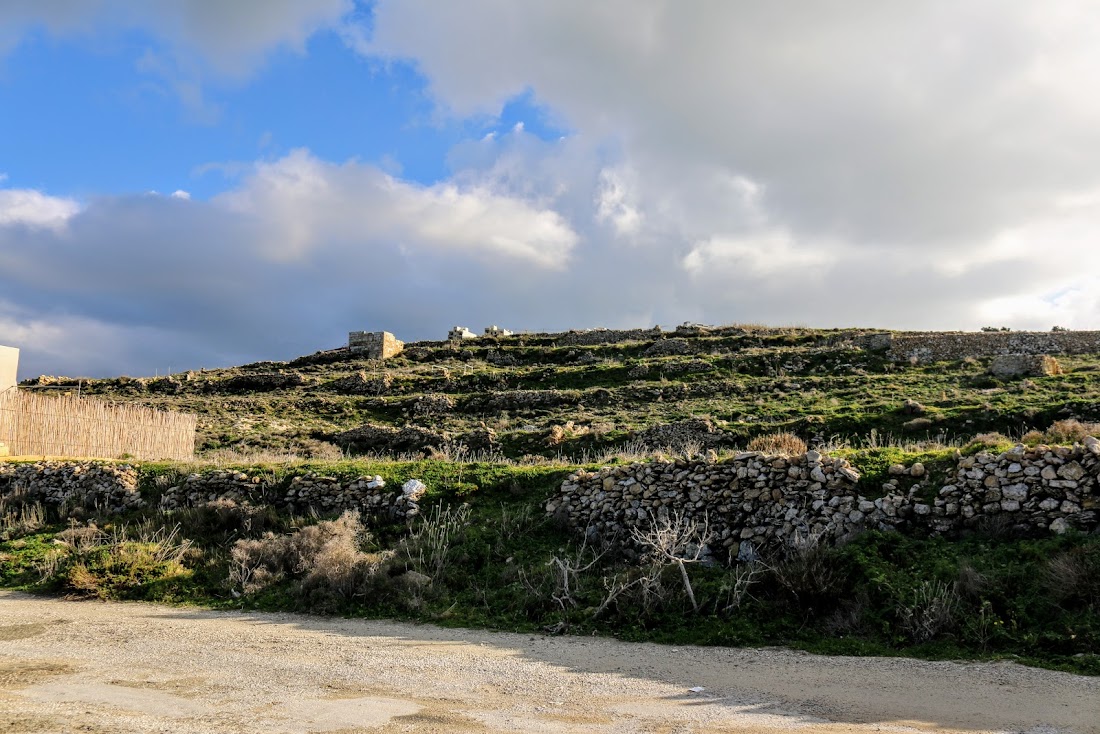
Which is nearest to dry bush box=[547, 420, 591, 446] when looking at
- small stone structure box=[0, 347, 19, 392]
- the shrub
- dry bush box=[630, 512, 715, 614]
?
dry bush box=[630, 512, 715, 614]

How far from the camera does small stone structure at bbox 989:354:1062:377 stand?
26125 millimetres

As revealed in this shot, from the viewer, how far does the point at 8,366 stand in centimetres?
2053

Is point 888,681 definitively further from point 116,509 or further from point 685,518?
point 116,509

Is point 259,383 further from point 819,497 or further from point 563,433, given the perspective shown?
point 819,497

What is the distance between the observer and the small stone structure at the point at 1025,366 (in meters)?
26.1

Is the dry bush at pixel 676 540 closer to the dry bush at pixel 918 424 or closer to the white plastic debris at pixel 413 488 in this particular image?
the white plastic debris at pixel 413 488

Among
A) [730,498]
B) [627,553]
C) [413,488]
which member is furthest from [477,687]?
[413,488]

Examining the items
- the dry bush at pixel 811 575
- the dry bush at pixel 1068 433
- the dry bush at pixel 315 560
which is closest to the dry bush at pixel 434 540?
the dry bush at pixel 315 560

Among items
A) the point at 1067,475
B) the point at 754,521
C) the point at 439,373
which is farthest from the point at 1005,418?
the point at 439,373

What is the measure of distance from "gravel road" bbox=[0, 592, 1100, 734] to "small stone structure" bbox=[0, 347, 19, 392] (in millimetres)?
13803

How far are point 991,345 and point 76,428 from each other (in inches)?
1417

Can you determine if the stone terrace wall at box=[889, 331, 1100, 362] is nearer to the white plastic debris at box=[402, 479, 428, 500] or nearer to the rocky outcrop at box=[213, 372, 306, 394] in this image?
the white plastic debris at box=[402, 479, 428, 500]

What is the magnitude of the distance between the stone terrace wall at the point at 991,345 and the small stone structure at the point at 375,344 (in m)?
31.1

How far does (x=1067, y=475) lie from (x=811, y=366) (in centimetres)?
2406
